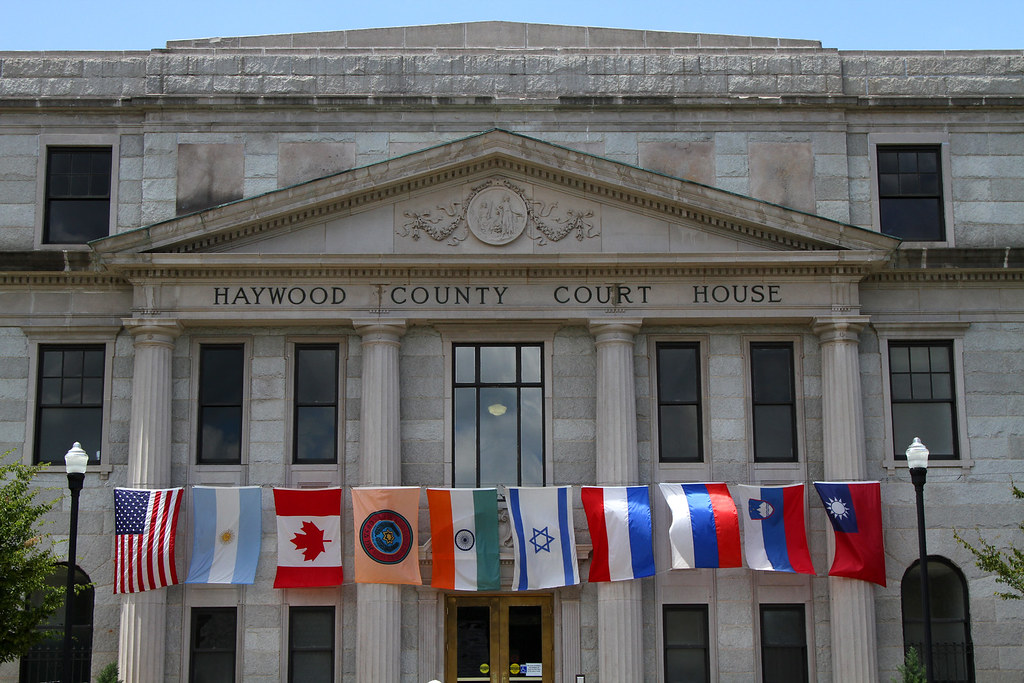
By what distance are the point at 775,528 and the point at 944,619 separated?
4.03 m

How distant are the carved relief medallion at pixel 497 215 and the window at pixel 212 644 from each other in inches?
357

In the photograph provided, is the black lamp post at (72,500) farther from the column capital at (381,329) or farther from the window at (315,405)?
the column capital at (381,329)

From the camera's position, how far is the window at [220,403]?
23594 millimetres

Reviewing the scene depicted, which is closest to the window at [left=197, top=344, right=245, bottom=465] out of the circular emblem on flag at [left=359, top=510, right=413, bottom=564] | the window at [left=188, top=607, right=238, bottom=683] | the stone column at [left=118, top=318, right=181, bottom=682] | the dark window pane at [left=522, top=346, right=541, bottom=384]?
the stone column at [left=118, top=318, right=181, bottom=682]

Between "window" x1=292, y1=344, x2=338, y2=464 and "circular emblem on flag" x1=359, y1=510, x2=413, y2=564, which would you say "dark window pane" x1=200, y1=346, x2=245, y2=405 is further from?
"circular emblem on flag" x1=359, y1=510, x2=413, y2=564

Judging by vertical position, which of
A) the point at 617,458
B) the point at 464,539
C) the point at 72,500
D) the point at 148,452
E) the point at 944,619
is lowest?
the point at 944,619

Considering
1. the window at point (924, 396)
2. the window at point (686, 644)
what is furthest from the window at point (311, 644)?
the window at point (924, 396)

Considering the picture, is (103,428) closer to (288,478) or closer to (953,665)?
(288,478)

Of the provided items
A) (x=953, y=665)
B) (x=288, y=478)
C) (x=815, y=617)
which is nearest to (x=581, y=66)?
(x=288, y=478)

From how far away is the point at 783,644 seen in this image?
75.5 ft

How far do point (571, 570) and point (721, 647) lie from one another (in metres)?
3.42

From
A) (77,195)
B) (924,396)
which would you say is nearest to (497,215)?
(77,195)

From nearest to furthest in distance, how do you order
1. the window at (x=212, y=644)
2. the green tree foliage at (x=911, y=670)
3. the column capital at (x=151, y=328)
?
the green tree foliage at (x=911, y=670)
the window at (x=212, y=644)
the column capital at (x=151, y=328)

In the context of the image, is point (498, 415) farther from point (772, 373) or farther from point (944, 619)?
point (944, 619)
